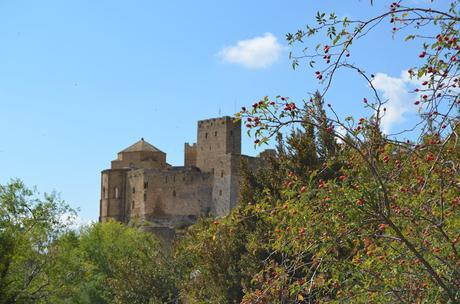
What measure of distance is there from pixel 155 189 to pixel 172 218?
3.37 metres

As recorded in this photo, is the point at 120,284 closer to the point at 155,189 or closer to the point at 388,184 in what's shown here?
the point at 388,184

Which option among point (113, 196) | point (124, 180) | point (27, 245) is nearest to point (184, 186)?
point (124, 180)

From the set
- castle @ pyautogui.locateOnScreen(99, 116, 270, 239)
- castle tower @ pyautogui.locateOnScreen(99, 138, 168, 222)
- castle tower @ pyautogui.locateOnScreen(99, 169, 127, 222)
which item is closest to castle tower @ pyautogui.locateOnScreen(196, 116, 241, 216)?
castle @ pyautogui.locateOnScreen(99, 116, 270, 239)

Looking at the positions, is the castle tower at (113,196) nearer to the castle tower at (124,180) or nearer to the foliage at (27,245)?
the castle tower at (124,180)

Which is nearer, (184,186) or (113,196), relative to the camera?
(184,186)

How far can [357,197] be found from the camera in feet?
23.8

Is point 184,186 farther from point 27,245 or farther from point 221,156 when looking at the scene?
point 27,245

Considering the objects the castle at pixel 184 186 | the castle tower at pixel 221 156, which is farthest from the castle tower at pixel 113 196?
the castle tower at pixel 221 156

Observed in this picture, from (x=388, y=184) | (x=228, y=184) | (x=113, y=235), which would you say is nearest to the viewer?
(x=388, y=184)

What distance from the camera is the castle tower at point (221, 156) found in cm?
7112

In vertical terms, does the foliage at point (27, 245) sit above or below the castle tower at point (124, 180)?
below

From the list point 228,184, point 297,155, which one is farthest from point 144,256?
point 228,184

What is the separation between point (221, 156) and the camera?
7419 centimetres

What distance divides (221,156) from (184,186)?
4521mm
